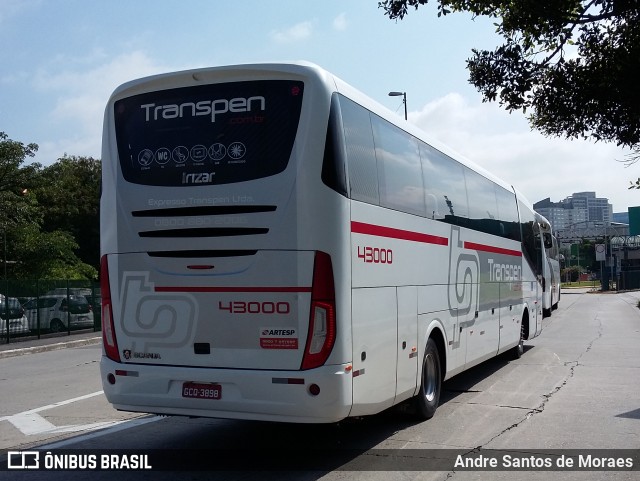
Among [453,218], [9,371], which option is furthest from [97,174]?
[453,218]

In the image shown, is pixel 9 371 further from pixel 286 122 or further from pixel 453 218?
pixel 286 122

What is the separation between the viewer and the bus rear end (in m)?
6.57

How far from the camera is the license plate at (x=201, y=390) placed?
6.77 metres

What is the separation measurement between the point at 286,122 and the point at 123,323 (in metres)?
2.61

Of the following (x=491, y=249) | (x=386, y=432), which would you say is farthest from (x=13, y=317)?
(x=386, y=432)

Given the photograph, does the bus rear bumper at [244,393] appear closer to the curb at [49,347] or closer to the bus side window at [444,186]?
the bus side window at [444,186]

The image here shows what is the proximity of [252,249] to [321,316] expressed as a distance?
905mm

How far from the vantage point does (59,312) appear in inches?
1013

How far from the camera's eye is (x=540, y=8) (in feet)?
26.4

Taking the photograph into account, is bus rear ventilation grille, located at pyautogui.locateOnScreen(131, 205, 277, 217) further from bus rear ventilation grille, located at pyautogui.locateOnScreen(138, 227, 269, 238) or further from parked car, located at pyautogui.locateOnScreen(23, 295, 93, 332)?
parked car, located at pyautogui.locateOnScreen(23, 295, 93, 332)

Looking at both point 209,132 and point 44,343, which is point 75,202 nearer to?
point 44,343

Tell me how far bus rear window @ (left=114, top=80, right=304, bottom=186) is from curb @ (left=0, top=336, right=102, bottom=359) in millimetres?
15077

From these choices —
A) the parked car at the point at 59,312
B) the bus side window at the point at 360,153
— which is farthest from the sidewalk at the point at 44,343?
the bus side window at the point at 360,153

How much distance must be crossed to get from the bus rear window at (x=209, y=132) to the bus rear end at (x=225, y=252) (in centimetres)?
1
